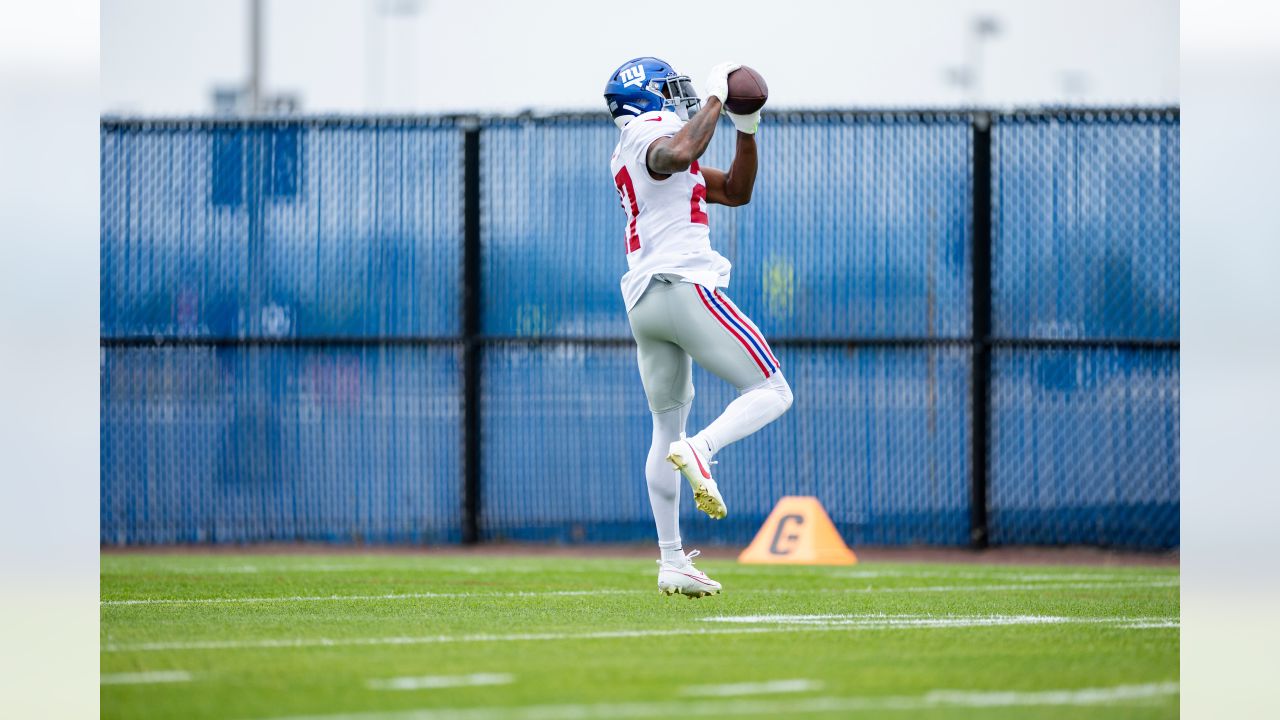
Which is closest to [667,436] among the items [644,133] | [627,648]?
[644,133]

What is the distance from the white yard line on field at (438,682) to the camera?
162 inches

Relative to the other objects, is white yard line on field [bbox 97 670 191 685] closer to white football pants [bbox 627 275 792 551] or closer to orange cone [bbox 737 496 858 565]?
white football pants [bbox 627 275 792 551]

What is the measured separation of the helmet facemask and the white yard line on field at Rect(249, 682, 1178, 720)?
3.39 m

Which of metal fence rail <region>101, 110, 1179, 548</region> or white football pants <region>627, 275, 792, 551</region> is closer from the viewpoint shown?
white football pants <region>627, 275, 792, 551</region>

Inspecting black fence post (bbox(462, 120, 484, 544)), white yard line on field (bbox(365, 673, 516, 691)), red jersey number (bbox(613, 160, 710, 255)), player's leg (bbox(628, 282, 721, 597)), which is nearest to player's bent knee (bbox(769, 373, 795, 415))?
player's leg (bbox(628, 282, 721, 597))

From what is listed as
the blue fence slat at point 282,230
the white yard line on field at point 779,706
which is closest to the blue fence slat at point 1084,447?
the blue fence slat at point 282,230

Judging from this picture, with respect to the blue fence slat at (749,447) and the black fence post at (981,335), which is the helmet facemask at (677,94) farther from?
the black fence post at (981,335)

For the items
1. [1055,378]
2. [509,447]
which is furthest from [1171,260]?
[509,447]

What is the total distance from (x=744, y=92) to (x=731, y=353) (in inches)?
44.5

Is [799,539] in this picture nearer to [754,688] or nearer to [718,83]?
[718,83]

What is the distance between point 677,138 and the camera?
6.19 meters

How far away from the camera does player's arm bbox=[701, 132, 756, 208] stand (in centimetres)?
675

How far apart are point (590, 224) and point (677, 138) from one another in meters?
5.43
